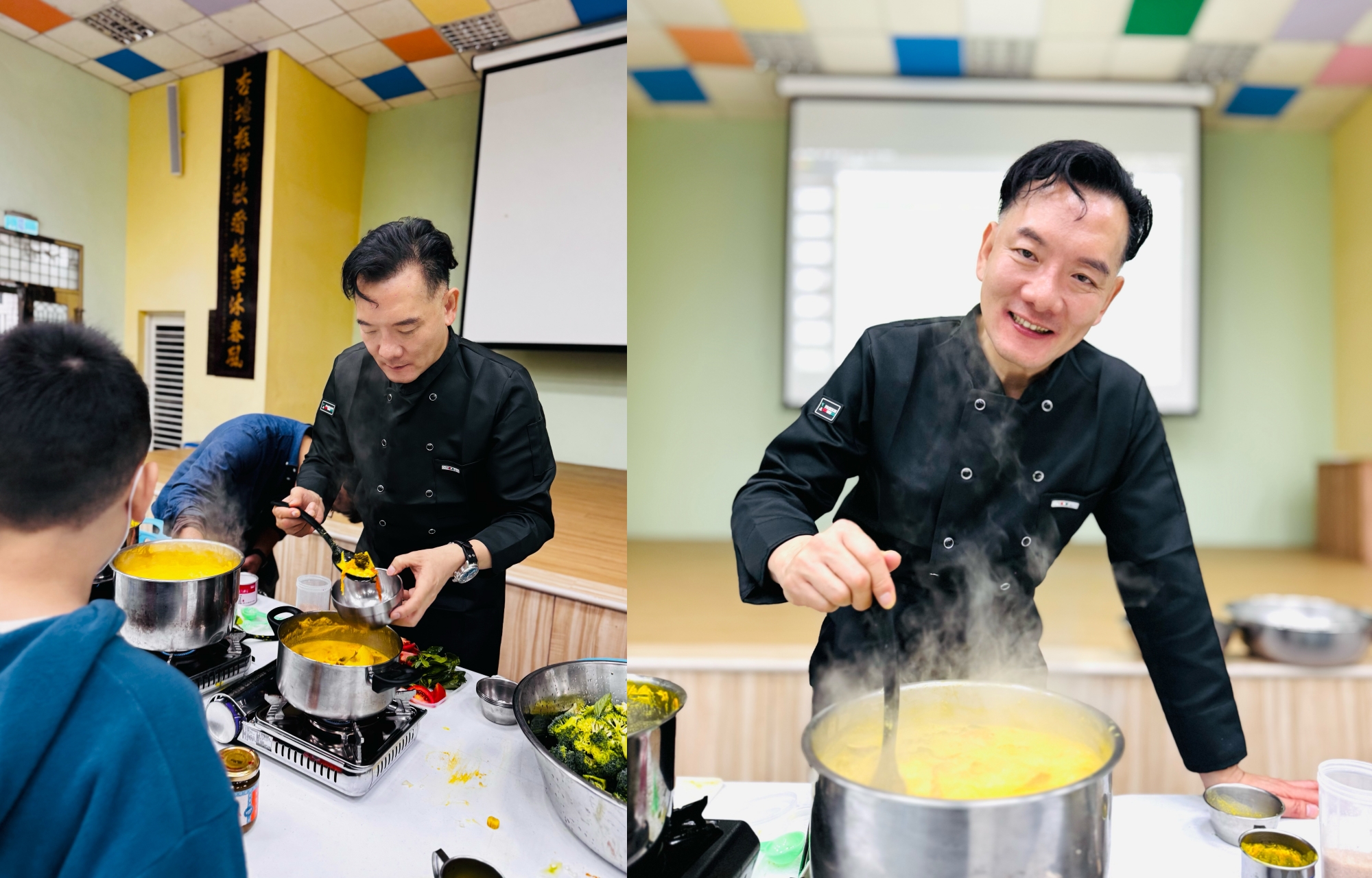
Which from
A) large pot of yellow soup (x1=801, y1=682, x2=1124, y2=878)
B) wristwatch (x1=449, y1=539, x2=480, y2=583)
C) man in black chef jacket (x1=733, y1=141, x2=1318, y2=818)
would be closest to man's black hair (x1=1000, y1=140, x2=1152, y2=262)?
man in black chef jacket (x1=733, y1=141, x2=1318, y2=818)

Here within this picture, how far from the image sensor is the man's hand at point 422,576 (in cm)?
83

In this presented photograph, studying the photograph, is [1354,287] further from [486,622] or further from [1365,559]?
[486,622]

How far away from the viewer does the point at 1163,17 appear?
31.7 inches

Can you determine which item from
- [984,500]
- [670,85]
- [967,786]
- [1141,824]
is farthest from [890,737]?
[670,85]

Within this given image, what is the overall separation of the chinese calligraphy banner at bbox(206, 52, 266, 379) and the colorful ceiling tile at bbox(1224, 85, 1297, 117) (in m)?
1.07

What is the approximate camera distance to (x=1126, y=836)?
2.63 ft

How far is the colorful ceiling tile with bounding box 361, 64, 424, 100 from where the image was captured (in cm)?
81

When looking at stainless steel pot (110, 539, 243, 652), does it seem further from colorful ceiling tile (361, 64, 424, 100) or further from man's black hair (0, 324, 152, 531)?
colorful ceiling tile (361, 64, 424, 100)

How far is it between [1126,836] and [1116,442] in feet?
1.40

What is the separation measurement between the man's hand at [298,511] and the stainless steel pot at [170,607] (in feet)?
0.25

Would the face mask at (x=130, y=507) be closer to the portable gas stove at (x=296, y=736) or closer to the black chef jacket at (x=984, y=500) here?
the portable gas stove at (x=296, y=736)

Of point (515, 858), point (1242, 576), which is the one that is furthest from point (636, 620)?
point (1242, 576)

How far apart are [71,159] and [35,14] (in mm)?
138

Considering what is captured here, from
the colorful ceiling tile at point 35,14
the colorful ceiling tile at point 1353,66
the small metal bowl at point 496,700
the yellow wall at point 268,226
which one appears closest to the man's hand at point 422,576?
the small metal bowl at point 496,700
